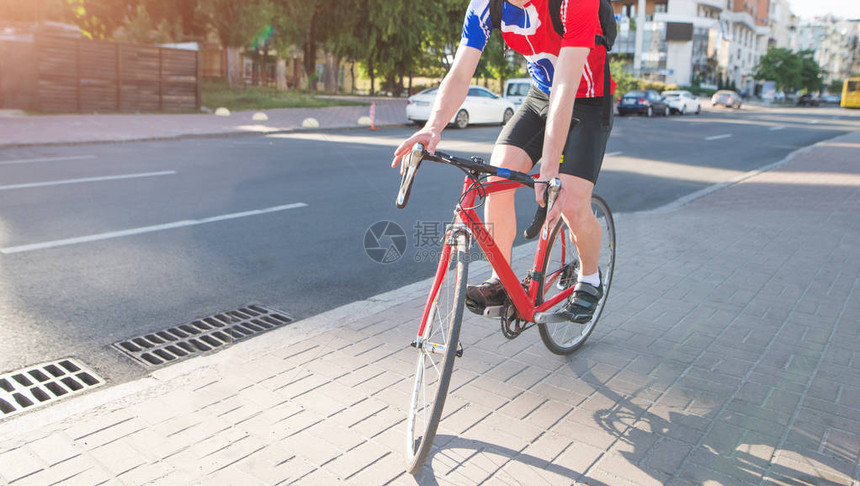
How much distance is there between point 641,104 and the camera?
36375mm

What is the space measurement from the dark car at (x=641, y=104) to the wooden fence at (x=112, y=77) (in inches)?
892

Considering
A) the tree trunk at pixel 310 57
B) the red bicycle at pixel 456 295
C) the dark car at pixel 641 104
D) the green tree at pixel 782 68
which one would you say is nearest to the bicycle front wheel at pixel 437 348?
the red bicycle at pixel 456 295

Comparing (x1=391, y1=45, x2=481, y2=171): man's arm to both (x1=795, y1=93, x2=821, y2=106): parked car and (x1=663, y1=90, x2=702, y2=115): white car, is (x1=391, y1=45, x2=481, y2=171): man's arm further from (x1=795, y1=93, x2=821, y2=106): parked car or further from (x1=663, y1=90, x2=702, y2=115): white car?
(x1=795, y1=93, x2=821, y2=106): parked car

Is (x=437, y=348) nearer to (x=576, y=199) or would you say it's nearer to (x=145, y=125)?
(x=576, y=199)

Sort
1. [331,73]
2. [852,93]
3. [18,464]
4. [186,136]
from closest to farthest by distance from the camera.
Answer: [18,464] < [186,136] < [331,73] < [852,93]

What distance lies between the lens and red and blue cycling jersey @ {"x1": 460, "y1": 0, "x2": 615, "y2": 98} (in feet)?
9.43

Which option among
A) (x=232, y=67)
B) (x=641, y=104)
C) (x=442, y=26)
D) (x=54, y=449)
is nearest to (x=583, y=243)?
(x=54, y=449)

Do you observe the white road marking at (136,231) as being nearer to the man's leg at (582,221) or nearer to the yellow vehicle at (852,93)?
the man's leg at (582,221)

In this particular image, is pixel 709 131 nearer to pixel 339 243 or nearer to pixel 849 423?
pixel 339 243

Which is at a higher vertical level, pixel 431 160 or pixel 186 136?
pixel 431 160

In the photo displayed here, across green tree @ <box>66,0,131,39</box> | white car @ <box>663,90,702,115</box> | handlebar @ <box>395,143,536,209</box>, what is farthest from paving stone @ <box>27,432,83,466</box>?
white car @ <box>663,90,702,115</box>

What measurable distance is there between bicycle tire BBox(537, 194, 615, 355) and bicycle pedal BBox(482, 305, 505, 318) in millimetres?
359

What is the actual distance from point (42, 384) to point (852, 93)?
71480mm

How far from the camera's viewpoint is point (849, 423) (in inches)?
121
